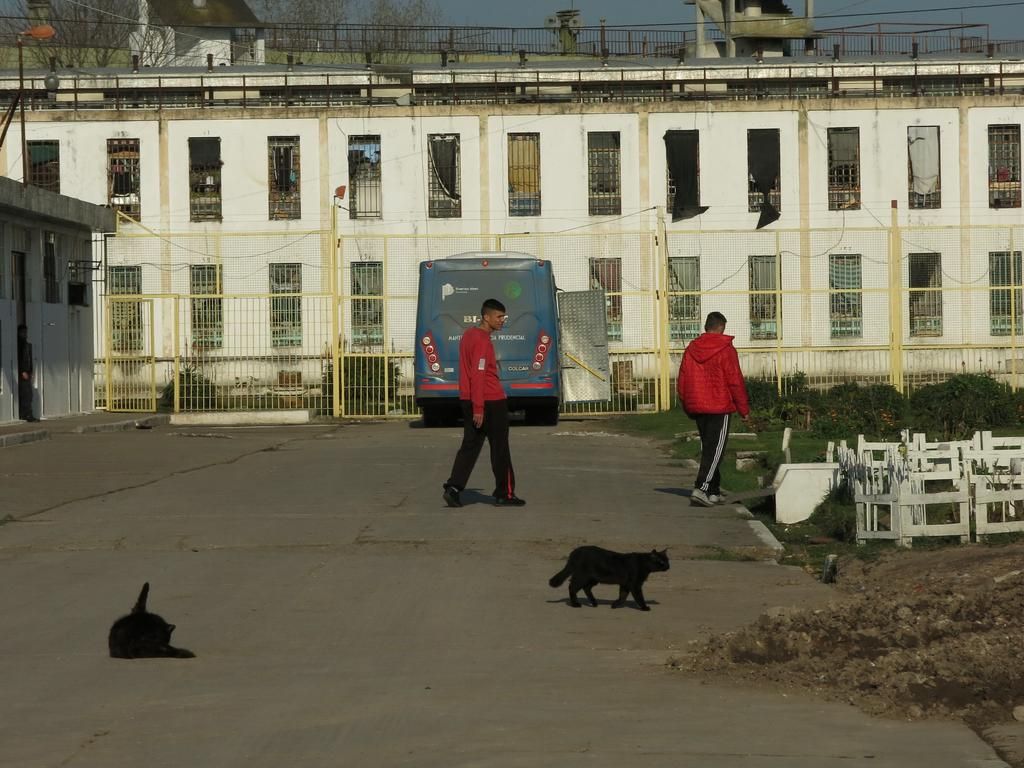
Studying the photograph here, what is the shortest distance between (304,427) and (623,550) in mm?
18400

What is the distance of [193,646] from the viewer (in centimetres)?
830

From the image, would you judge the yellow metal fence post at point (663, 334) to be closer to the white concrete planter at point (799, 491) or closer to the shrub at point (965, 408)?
the shrub at point (965, 408)

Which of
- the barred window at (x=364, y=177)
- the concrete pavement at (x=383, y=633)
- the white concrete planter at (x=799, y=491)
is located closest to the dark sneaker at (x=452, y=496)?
the concrete pavement at (x=383, y=633)

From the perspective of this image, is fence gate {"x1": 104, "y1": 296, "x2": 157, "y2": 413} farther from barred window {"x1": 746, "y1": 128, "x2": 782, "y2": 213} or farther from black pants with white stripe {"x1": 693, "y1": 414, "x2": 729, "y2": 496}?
barred window {"x1": 746, "y1": 128, "x2": 782, "y2": 213}

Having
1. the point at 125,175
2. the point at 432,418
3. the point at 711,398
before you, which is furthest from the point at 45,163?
the point at 711,398

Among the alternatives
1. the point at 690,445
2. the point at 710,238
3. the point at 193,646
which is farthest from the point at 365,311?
the point at 193,646

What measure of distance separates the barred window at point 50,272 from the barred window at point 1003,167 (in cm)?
2804

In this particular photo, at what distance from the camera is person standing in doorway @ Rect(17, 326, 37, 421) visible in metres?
28.3

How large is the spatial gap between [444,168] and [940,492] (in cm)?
3538

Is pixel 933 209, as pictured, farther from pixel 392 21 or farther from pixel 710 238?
pixel 392 21

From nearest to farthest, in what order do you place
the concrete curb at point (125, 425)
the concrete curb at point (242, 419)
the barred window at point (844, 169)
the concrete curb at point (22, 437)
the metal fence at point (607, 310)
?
the concrete curb at point (22, 437)
the concrete curb at point (125, 425)
the concrete curb at point (242, 419)
the metal fence at point (607, 310)
the barred window at point (844, 169)

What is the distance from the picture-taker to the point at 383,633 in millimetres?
8648

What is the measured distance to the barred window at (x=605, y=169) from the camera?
153 ft

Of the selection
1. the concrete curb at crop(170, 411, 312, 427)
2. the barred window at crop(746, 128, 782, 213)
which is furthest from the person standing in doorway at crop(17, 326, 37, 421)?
the barred window at crop(746, 128, 782, 213)
